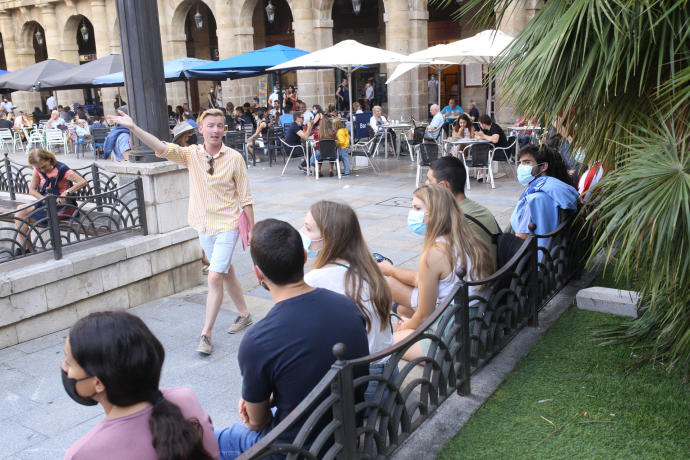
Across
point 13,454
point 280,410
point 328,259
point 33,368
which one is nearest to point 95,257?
point 33,368

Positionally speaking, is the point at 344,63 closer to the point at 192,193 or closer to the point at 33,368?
the point at 192,193

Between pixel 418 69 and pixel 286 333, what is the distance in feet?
60.1

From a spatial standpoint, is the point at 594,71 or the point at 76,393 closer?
the point at 76,393

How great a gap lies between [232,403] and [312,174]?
9.77 meters

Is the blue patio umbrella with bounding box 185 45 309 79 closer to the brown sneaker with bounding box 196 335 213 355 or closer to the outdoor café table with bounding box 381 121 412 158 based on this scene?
the outdoor café table with bounding box 381 121 412 158

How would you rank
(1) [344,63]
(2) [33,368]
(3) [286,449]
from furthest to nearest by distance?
(1) [344,63], (2) [33,368], (3) [286,449]

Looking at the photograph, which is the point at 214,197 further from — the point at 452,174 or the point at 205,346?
the point at 452,174

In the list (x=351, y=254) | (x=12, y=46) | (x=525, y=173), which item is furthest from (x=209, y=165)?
(x=12, y=46)

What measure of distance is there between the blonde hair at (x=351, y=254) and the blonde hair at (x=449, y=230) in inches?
26.5

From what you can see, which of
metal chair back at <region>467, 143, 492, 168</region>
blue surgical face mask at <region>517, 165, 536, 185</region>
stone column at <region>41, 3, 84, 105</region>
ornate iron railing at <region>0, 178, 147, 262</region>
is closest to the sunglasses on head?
ornate iron railing at <region>0, 178, 147, 262</region>

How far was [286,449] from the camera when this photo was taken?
218 cm

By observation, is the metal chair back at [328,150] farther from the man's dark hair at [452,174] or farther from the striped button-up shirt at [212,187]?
the man's dark hair at [452,174]

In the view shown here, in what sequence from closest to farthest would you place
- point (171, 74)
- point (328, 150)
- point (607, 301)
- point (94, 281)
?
point (607, 301) → point (94, 281) → point (328, 150) → point (171, 74)

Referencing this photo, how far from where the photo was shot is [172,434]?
6.00 feet
